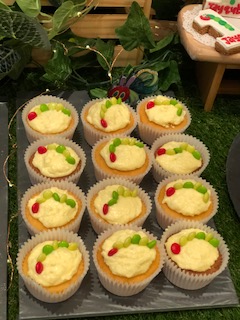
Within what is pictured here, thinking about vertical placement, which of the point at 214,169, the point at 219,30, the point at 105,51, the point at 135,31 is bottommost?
the point at 214,169

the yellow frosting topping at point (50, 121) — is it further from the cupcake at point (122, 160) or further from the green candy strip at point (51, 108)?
the cupcake at point (122, 160)

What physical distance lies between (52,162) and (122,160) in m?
0.26

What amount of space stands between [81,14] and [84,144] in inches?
21.7

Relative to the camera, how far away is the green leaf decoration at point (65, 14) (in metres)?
2.05

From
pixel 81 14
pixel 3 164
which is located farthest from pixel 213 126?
pixel 3 164

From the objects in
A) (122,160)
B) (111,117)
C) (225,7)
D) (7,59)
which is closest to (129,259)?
(122,160)

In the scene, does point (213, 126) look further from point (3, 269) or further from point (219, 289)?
point (3, 269)

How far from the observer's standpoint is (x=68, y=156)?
1911 mm

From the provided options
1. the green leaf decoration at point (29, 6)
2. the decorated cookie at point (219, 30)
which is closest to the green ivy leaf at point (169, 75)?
the decorated cookie at point (219, 30)

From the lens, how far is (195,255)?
168cm

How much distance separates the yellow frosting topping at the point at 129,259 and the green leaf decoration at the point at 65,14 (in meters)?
0.93

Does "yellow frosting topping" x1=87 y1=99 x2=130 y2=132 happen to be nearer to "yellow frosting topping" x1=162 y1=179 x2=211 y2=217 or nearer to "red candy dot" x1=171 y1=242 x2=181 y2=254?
"yellow frosting topping" x1=162 y1=179 x2=211 y2=217

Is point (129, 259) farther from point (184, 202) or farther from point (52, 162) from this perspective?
point (52, 162)

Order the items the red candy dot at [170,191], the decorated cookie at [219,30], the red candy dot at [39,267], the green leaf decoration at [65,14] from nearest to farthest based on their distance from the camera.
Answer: the red candy dot at [39,267] → the red candy dot at [170,191] → the green leaf decoration at [65,14] → the decorated cookie at [219,30]
